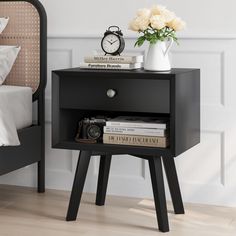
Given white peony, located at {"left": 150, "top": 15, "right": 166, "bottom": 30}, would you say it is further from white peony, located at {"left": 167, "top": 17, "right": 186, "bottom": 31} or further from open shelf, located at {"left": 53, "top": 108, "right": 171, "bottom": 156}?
open shelf, located at {"left": 53, "top": 108, "right": 171, "bottom": 156}

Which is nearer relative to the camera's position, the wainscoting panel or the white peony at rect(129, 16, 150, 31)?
the white peony at rect(129, 16, 150, 31)

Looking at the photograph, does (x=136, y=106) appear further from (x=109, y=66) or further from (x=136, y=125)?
(x=109, y=66)

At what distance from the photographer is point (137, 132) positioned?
2570mm

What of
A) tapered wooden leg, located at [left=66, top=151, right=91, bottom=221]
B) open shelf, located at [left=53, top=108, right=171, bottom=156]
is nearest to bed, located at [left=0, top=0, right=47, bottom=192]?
open shelf, located at [left=53, top=108, right=171, bottom=156]

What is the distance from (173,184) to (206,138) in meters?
0.33

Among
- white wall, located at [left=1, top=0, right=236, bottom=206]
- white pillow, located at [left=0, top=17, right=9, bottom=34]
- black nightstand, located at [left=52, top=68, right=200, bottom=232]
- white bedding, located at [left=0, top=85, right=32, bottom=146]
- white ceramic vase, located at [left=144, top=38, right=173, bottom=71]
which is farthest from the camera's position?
white pillow, located at [left=0, top=17, right=9, bottom=34]

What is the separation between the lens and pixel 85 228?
2.56m

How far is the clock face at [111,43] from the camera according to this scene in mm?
2668

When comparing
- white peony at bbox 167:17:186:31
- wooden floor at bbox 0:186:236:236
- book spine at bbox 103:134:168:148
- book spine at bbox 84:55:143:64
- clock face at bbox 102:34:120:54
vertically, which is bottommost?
wooden floor at bbox 0:186:236:236

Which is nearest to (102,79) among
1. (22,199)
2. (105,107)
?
(105,107)

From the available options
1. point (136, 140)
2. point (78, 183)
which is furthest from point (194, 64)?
point (78, 183)

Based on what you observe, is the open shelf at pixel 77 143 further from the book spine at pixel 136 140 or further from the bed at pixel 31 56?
the bed at pixel 31 56

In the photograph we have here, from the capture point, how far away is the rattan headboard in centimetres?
310

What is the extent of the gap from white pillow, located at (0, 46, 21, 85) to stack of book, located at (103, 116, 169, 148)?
2.22 ft
